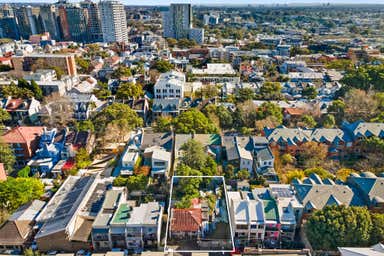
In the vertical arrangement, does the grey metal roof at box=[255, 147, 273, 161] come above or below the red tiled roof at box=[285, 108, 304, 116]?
below

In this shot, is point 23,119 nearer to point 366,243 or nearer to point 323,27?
point 366,243

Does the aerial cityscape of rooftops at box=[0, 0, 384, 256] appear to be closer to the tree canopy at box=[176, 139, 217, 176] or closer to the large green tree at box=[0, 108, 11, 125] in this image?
the tree canopy at box=[176, 139, 217, 176]

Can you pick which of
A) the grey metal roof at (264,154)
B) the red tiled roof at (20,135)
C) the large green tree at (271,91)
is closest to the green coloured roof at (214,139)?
the grey metal roof at (264,154)

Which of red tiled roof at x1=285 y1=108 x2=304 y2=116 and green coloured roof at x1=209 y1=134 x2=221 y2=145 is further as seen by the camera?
red tiled roof at x1=285 y1=108 x2=304 y2=116

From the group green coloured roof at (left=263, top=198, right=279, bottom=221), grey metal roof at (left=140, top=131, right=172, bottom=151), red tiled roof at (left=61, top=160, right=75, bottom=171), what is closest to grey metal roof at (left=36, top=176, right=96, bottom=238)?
red tiled roof at (left=61, top=160, right=75, bottom=171)

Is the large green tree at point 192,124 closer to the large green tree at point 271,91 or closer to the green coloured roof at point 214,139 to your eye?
the green coloured roof at point 214,139

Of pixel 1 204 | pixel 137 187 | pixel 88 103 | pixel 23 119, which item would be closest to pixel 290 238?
pixel 137 187
